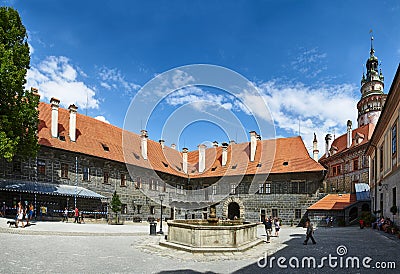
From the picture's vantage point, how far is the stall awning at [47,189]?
2227 centimetres

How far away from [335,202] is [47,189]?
83.2 feet

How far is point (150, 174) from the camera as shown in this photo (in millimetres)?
35000

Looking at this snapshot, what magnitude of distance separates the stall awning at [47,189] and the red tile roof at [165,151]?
3.08 m

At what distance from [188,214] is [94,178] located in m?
14.6

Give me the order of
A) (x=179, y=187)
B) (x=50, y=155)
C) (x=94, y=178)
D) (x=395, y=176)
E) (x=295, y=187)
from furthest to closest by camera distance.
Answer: (x=179, y=187), (x=295, y=187), (x=94, y=178), (x=50, y=155), (x=395, y=176)

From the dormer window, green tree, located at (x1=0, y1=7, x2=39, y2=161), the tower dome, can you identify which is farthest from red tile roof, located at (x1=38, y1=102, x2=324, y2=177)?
the tower dome

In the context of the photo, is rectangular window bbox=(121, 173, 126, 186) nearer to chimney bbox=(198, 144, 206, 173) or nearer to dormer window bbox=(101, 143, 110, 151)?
dormer window bbox=(101, 143, 110, 151)

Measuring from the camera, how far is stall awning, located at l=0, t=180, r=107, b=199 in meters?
22.3

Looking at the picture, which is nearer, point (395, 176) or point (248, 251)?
point (248, 251)

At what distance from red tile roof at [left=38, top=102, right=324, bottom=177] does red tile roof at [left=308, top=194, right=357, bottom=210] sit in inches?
119

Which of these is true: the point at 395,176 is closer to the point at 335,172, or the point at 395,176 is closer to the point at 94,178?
the point at 94,178

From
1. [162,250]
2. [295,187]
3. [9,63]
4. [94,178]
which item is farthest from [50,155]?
[295,187]

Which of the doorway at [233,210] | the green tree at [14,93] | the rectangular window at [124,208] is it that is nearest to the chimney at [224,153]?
the doorway at [233,210]

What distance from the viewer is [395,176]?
18.4 meters
